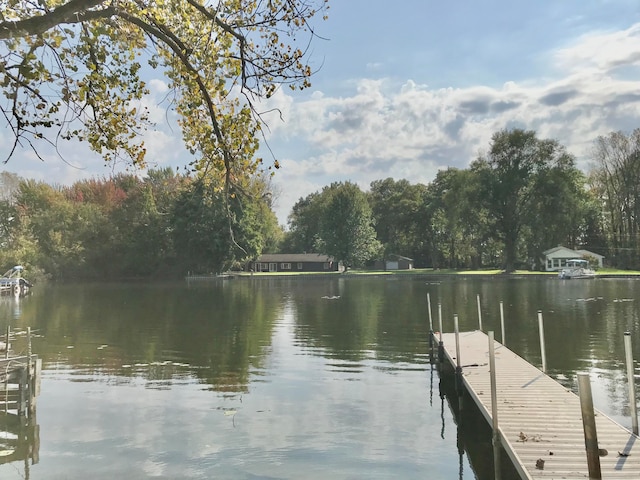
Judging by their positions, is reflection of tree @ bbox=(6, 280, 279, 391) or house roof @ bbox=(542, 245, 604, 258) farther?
house roof @ bbox=(542, 245, 604, 258)

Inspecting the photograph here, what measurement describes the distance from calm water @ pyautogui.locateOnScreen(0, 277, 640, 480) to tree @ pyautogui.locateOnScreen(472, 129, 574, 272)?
170 ft

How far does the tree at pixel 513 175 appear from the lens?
267ft

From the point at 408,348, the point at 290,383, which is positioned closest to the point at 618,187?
the point at 408,348

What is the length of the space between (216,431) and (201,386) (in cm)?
430

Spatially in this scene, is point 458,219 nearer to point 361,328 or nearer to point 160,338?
point 361,328

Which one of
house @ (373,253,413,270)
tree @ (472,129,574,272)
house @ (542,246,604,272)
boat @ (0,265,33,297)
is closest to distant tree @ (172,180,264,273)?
boat @ (0,265,33,297)

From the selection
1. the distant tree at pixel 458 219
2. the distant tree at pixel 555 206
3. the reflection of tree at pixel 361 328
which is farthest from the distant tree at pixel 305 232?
the reflection of tree at pixel 361 328

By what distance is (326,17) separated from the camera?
7387 mm

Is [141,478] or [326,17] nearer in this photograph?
[326,17]

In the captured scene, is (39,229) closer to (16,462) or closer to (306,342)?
(306,342)

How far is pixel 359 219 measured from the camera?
97938 millimetres

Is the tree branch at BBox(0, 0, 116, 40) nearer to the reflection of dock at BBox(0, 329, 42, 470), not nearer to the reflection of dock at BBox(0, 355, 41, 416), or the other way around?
the reflection of dock at BBox(0, 329, 42, 470)

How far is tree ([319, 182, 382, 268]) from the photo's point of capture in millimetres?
97750

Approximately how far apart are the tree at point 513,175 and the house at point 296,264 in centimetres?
3330
